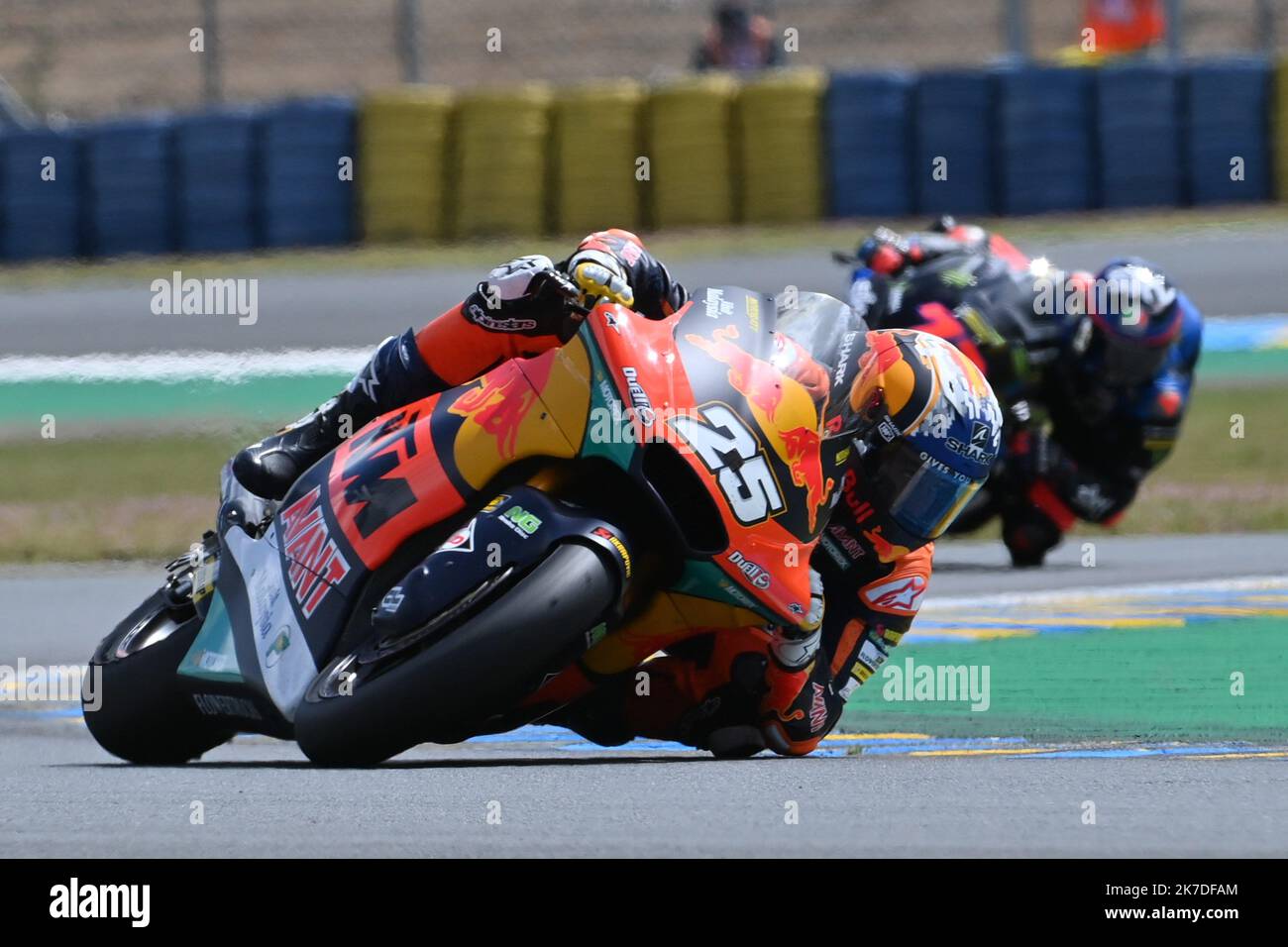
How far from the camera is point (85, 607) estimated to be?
839 centimetres

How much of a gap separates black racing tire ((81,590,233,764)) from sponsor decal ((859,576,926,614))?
1.53 meters

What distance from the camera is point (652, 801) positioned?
4.11 meters

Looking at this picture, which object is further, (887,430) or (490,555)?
(887,430)

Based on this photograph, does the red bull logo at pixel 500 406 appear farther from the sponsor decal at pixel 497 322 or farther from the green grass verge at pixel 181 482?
the green grass verge at pixel 181 482

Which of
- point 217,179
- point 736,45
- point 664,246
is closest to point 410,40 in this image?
point 217,179

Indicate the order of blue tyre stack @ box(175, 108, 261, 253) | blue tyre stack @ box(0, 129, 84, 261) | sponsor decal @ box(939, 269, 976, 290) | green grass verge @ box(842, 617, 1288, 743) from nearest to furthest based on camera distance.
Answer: green grass verge @ box(842, 617, 1288, 743) < sponsor decal @ box(939, 269, 976, 290) < blue tyre stack @ box(175, 108, 261, 253) < blue tyre stack @ box(0, 129, 84, 261)

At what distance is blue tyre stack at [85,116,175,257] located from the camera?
19.1 m

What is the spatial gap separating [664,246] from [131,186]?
4.87 meters

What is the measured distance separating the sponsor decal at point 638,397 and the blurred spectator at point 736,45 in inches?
624

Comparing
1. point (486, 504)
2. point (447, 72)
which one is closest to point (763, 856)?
point (486, 504)

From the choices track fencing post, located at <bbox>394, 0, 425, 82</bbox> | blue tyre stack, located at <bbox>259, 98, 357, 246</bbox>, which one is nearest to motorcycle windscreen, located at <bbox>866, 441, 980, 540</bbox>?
blue tyre stack, located at <bbox>259, 98, 357, 246</bbox>

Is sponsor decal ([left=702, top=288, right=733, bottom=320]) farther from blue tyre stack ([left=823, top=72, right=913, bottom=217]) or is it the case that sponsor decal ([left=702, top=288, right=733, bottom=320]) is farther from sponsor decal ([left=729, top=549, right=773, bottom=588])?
blue tyre stack ([left=823, top=72, right=913, bottom=217])

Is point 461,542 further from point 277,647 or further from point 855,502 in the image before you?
point 855,502
